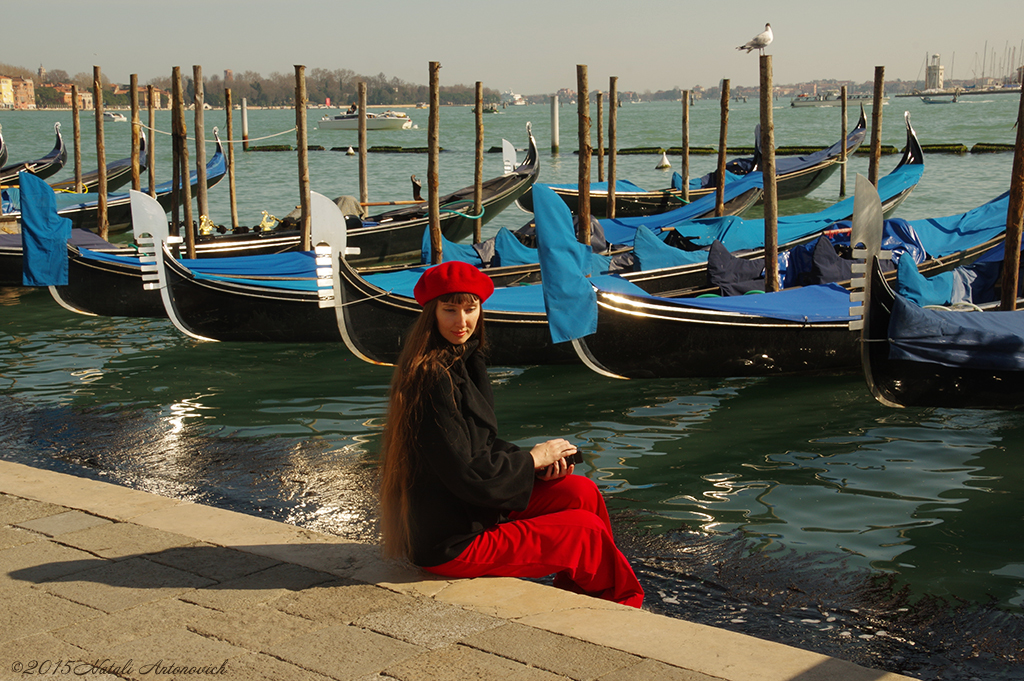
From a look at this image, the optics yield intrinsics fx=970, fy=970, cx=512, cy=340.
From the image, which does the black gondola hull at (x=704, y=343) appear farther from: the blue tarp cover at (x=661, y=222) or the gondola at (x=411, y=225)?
the gondola at (x=411, y=225)

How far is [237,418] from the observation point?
6.07 metres

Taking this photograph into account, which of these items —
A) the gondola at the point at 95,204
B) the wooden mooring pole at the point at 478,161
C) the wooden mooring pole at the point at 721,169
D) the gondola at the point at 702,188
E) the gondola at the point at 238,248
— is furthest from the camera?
the gondola at the point at 702,188

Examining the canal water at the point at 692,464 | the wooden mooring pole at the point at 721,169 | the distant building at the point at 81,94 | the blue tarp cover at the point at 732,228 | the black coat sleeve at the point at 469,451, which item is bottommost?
the canal water at the point at 692,464

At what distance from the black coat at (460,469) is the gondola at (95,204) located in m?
10.9

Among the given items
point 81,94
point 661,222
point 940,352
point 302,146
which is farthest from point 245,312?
point 81,94

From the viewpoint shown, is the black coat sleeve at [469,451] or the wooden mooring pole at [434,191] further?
the wooden mooring pole at [434,191]

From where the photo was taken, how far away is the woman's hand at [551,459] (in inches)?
102

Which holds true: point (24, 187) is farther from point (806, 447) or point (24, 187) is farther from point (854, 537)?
point (854, 537)

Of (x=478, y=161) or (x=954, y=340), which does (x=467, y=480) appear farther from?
(x=478, y=161)

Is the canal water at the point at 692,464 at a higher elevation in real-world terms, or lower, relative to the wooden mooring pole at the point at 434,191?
lower

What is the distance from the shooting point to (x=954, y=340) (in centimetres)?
488

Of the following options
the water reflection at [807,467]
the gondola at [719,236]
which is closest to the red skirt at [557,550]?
the water reflection at [807,467]

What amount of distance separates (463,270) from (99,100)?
1088 cm

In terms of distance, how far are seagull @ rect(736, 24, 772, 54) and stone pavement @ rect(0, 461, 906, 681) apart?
33.4ft
